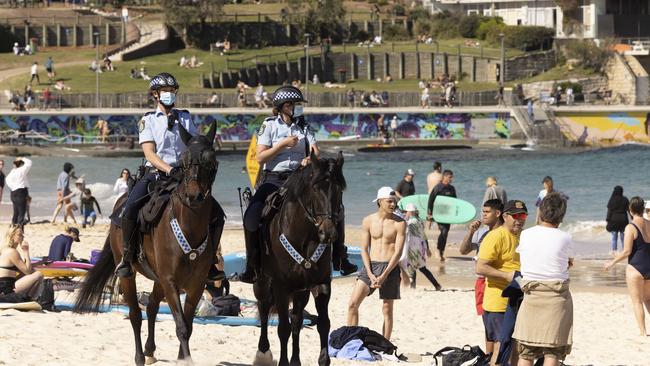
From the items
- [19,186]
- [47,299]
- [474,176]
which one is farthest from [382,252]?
[474,176]

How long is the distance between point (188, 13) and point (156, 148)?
7235 cm

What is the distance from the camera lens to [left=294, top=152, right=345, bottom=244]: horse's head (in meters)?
11.1

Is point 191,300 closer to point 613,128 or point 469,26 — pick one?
point 613,128

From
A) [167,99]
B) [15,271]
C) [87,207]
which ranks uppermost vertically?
[167,99]

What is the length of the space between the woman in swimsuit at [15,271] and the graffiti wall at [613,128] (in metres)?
55.4

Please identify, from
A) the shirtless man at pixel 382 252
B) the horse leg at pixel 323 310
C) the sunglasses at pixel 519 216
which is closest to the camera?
the sunglasses at pixel 519 216

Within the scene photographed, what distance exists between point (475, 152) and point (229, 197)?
23.9 meters

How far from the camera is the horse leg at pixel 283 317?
11969 mm

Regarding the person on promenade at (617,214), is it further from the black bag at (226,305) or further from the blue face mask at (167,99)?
the blue face mask at (167,99)

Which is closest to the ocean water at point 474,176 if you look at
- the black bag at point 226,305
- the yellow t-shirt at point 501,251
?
the black bag at point 226,305

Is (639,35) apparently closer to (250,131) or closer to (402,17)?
(402,17)

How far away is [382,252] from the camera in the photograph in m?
14.2

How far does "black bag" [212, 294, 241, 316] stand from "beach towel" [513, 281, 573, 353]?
648 cm

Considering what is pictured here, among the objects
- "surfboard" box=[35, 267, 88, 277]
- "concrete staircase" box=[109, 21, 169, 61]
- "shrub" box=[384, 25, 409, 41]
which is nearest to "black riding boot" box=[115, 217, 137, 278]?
"surfboard" box=[35, 267, 88, 277]
